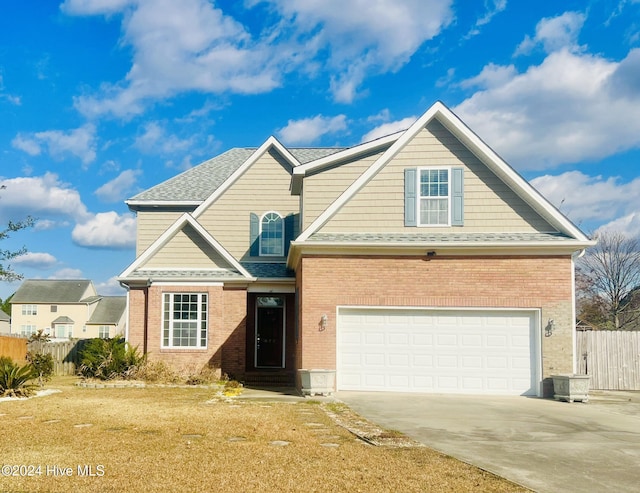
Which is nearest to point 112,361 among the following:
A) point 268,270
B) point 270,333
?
point 270,333

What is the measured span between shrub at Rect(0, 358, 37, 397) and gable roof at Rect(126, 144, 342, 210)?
32.7ft

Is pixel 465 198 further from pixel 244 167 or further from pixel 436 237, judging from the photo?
pixel 244 167

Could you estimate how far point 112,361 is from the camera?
19156 millimetres

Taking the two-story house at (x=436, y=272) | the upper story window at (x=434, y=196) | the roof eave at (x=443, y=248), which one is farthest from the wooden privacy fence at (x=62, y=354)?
the upper story window at (x=434, y=196)

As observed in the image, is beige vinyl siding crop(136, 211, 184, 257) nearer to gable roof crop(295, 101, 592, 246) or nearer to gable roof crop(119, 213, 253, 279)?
gable roof crop(119, 213, 253, 279)

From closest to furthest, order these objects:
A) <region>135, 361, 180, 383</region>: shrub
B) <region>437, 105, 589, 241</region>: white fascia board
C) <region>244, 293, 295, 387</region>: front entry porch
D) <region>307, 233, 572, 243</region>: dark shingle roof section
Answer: <region>307, 233, 572, 243</region>: dark shingle roof section < <region>437, 105, 589, 241</region>: white fascia board < <region>135, 361, 180, 383</region>: shrub < <region>244, 293, 295, 387</region>: front entry porch

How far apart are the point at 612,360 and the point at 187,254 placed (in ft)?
47.4

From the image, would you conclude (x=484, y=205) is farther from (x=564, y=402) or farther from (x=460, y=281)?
(x=564, y=402)

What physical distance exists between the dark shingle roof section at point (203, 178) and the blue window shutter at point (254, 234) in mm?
2436

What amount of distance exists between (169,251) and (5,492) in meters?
14.6

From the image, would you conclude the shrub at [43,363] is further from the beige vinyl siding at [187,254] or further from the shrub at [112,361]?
the beige vinyl siding at [187,254]

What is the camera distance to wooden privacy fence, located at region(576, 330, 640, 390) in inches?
778

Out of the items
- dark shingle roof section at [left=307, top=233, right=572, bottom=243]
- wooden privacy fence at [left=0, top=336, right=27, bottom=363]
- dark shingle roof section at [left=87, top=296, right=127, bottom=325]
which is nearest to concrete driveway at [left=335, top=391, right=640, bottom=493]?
dark shingle roof section at [left=307, top=233, right=572, bottom=243]

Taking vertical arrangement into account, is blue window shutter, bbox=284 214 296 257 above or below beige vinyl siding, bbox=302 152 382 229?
below
